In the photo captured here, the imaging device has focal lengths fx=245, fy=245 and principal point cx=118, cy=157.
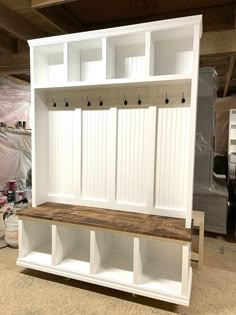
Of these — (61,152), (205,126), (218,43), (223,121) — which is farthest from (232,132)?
(61,152)

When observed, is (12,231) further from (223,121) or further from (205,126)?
(223,121)

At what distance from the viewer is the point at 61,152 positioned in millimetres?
2451

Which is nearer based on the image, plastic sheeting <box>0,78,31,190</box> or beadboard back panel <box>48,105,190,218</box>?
beadboard back panel <box>48,105,190,218</box>

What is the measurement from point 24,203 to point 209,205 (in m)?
2.41

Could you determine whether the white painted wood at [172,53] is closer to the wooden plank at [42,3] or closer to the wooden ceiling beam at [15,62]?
the wooden plank at [42,3]

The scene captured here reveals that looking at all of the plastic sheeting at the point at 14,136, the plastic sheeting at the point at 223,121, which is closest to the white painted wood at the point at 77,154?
the plastic sheeting at the point at 14,136

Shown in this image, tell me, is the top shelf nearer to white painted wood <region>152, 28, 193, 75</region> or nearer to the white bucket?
white painted wood <region>152, 28, 193, 75</region>

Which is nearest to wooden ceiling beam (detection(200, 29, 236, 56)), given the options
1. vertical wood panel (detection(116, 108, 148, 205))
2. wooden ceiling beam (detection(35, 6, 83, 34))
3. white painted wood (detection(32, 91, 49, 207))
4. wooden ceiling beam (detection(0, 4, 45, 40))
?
vertical wood panel (detection(116, 108, 148, 205))

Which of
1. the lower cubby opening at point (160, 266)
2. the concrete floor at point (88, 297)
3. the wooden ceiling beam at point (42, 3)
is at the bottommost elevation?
the concrete floor at point (88, 297)

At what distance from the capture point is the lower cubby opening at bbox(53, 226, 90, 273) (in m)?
2.09

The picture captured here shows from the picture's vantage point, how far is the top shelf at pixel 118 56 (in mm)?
1922

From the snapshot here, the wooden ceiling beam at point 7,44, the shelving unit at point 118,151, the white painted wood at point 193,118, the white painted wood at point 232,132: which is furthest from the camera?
the white painted wood at point 232,132

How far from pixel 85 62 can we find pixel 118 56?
0.34 meters

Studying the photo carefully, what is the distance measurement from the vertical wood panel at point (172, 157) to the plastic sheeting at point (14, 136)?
137 inches
